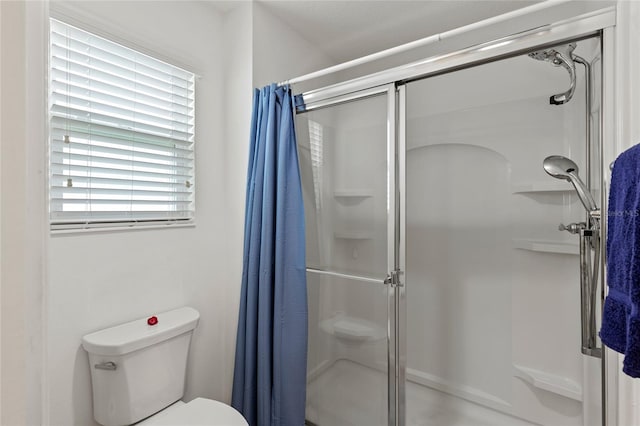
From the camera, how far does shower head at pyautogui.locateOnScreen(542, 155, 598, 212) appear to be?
42.3 inches

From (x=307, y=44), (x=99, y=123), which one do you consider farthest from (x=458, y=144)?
(x=99, y=123)

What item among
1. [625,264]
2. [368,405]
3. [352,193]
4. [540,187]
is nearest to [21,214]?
[625,264]

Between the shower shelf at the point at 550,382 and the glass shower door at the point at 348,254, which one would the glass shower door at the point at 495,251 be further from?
the glass shower door at the point at 348,254

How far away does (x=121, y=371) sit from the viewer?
1226 mm

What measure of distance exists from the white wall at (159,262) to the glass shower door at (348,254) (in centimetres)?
52

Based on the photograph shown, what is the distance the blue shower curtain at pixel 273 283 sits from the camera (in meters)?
1.55

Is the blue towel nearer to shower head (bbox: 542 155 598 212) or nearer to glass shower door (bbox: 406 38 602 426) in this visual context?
shower head (bbox: 542 155 598 212)

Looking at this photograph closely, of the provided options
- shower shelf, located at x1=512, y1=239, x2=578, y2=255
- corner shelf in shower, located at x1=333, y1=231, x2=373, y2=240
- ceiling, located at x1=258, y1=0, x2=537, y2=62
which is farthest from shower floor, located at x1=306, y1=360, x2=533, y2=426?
ceiling, located at x1=258, y1=0, x2=537, y2=62

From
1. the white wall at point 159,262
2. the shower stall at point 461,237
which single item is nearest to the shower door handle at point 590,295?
the shower stall at point 461,237

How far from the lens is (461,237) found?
2.10m

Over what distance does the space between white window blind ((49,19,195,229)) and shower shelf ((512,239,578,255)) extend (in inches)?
75.6

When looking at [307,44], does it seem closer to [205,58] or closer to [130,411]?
[205,58]

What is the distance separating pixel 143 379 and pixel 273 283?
67 centimetres

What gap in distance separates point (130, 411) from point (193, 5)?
6.46 ft
